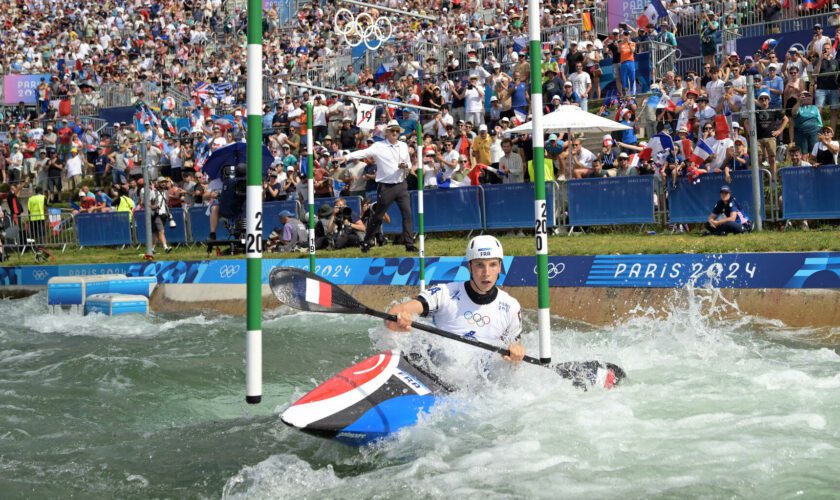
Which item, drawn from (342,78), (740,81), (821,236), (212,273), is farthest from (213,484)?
(342,78)

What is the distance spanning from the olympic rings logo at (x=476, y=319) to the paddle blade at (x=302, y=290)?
4.63ft

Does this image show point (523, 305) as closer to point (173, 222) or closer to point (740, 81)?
point (740, 81)

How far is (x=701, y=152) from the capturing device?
52.4ft

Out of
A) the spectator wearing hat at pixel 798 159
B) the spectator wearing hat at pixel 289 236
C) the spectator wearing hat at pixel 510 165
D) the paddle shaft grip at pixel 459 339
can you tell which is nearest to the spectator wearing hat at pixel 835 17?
the spectator wearing hat at pixel 798 159

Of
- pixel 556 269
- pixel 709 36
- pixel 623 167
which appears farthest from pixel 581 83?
pixel 556 269

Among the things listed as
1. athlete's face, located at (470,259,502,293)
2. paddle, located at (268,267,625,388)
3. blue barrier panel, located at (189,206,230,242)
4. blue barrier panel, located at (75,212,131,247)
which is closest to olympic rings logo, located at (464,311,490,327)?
athlete's face, located at (470,259,502,293)

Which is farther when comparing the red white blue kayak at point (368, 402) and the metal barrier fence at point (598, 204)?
the metal barrier fence at point (598, 204)

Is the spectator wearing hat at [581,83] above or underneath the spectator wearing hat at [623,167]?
above

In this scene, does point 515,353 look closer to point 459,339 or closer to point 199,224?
point 459,339

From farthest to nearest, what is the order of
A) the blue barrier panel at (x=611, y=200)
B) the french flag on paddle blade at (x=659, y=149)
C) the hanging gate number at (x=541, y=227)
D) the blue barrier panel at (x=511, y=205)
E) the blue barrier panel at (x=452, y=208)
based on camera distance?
the blue barrier panel at (x=452, y=208) → the blue barrier panel at (x=511, y=205) → the french flag on paddle blade at (x=659, y=149) → the blue barrier panel at (x=611, y=200) → the hanging gate number at (x=541, y=227)

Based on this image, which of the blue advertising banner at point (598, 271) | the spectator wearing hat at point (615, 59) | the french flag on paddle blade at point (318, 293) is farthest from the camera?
the spectator wearing hat at point (615, 59)

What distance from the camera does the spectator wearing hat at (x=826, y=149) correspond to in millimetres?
14945

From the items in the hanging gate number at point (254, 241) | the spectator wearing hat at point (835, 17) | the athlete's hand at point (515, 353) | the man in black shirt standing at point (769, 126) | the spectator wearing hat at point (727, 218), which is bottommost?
the athlete's hand at point (515, 353)

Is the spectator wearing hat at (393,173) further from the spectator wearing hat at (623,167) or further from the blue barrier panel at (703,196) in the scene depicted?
the blue barrier panel at (703,196)
